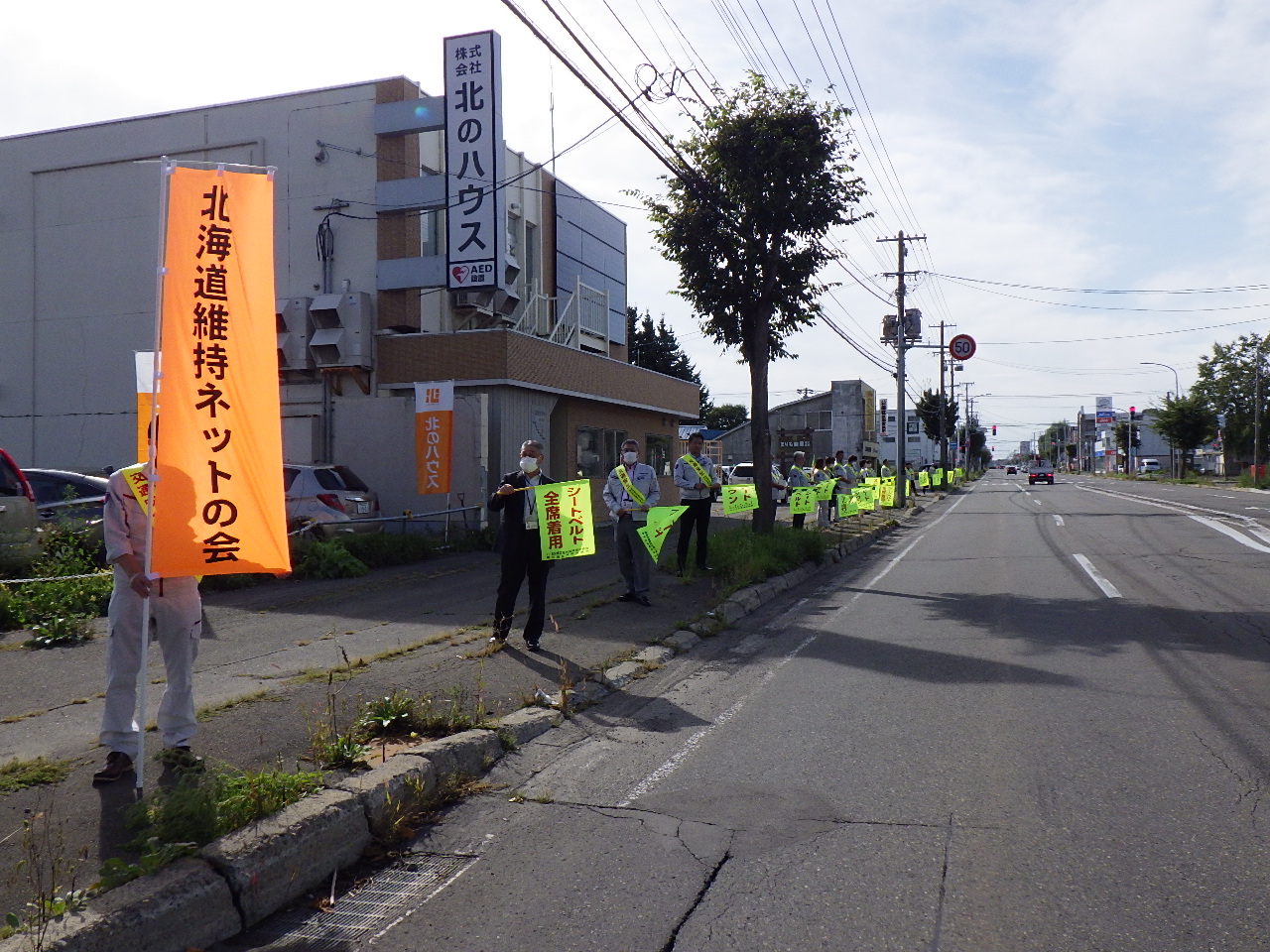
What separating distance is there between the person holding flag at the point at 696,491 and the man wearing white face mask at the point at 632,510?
1.65 m

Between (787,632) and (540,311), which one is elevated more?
(540,311)

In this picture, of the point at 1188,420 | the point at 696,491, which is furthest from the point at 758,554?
the point at 1188,420

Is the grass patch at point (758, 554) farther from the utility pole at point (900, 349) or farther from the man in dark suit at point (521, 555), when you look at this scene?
the utility pole at point (900, 349)

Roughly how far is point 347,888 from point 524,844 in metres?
0.79

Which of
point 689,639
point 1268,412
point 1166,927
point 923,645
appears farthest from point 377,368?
point 1268,412

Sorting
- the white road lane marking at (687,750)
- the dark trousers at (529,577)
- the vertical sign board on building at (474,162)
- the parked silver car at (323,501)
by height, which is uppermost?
the vertical sign board on building at (474,162)

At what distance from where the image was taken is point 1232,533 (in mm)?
19281

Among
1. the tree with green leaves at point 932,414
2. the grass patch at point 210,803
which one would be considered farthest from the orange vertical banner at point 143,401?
the tree with green leaves at point 932,414

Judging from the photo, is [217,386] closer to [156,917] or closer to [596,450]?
[156,917]

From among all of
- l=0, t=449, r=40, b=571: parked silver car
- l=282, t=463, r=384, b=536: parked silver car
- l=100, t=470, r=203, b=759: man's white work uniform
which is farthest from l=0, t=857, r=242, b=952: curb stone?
l=282, t=463, r=384, b=536: parked silver car

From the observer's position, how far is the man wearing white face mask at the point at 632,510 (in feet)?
34.7

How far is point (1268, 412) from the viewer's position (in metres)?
59.6

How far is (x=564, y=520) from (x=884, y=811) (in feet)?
14.8

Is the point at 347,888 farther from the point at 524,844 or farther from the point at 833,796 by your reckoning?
the point at 833,796
